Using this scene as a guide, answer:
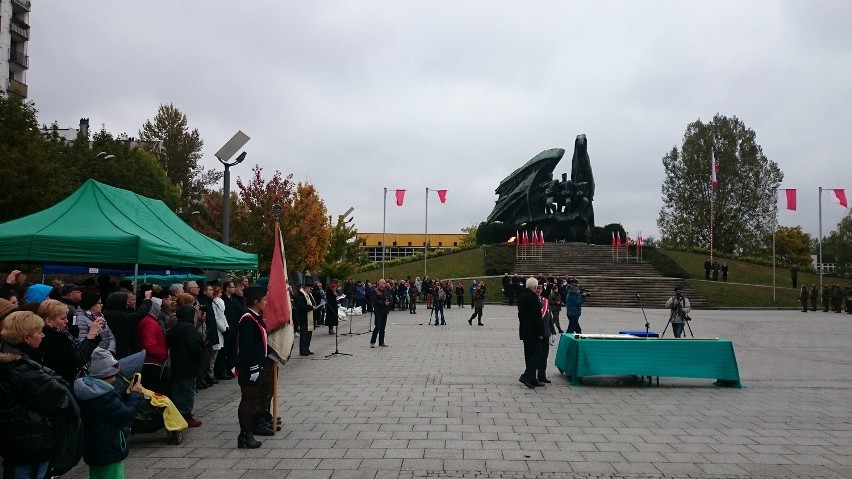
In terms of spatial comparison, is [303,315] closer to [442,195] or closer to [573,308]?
[573,308]

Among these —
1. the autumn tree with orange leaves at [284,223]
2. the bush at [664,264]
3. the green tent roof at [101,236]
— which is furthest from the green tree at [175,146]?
the green tent roof at [101,236]

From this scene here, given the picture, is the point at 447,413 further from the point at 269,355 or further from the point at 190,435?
the point at 190,435

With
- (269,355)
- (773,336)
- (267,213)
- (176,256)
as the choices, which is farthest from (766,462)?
(267,213)

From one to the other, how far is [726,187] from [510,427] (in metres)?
62.3

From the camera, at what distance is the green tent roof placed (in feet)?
32.1

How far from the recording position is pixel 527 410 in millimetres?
8742

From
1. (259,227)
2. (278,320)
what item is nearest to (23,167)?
(259,227)

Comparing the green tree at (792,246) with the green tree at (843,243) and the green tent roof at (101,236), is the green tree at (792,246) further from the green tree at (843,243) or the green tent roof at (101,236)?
the green tent roof at (101,236)

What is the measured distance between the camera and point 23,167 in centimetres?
2455

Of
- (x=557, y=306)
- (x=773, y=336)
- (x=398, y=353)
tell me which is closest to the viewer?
(x=398, y=353)

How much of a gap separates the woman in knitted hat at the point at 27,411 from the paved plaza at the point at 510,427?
66.9 inches

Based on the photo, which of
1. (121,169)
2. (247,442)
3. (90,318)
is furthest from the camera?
(121,169)

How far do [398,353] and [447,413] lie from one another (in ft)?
22.5

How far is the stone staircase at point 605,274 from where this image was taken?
3916cm
